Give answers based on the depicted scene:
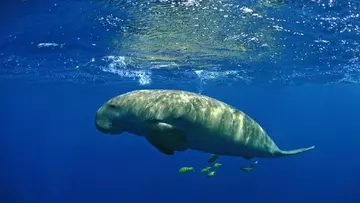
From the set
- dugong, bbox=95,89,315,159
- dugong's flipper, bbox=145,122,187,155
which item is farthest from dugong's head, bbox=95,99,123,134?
dugong's flipper, bbox=145,122,187,155

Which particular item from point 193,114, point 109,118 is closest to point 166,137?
point 193,114

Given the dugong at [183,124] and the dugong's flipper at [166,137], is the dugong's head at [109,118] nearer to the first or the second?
the dugong at [183,124]

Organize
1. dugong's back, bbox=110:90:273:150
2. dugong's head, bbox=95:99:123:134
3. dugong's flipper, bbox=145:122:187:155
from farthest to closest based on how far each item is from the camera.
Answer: dugong's head, bbox=95:99:123:134, dugong's back, bbox=110:90:273:150, dugong's flipper, bbox=145:122:187:155

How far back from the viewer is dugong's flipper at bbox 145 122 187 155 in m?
4.07

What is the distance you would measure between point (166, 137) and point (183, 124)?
342 mm

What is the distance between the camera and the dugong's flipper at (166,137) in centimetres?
407

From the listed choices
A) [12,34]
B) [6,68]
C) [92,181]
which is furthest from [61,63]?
[92,181]

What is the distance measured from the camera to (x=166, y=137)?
4.06m

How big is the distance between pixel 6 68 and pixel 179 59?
15987 millimetres

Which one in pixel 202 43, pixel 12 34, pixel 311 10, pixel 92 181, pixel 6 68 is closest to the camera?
pixel 311 10

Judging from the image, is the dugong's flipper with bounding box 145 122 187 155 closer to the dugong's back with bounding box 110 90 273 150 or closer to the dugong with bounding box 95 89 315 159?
the dugong with bounding box 95 89 315 159

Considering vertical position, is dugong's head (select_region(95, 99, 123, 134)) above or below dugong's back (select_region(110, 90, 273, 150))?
below

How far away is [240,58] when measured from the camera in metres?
24.2

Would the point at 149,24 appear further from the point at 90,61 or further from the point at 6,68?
the point at 6,68
